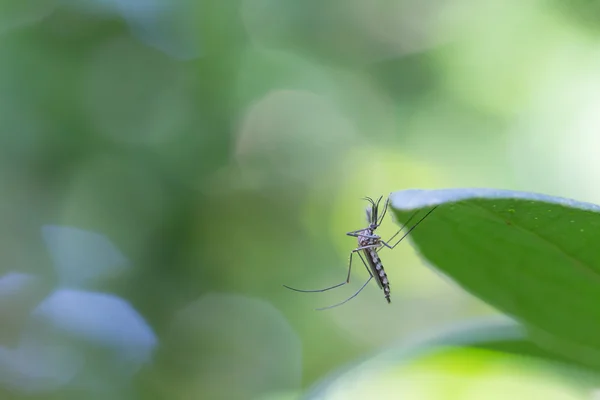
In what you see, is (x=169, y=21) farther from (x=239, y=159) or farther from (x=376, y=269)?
(x=376, y=269)

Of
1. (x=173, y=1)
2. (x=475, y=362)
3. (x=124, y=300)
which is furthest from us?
(x=124, y=300)

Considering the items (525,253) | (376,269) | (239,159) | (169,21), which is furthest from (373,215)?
(239,159)

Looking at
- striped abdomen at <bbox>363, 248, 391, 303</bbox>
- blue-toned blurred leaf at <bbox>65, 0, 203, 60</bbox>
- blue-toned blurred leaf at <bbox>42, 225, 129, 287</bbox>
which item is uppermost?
blue-toned blurred leaf at <bbox>65, 0, 203, 60</bbox>

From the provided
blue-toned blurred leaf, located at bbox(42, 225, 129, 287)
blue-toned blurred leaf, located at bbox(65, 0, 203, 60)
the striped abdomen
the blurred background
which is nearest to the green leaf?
the striped abdomen

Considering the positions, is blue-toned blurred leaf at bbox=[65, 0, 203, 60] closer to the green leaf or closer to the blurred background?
the blurred background

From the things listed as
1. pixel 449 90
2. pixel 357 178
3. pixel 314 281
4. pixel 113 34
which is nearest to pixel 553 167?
pixel 449 90

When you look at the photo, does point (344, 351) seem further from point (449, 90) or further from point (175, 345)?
point (449, 90)

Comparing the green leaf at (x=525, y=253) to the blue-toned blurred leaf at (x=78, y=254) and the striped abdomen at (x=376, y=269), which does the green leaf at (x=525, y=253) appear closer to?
the striped abdomen at (x=376, y=269)
